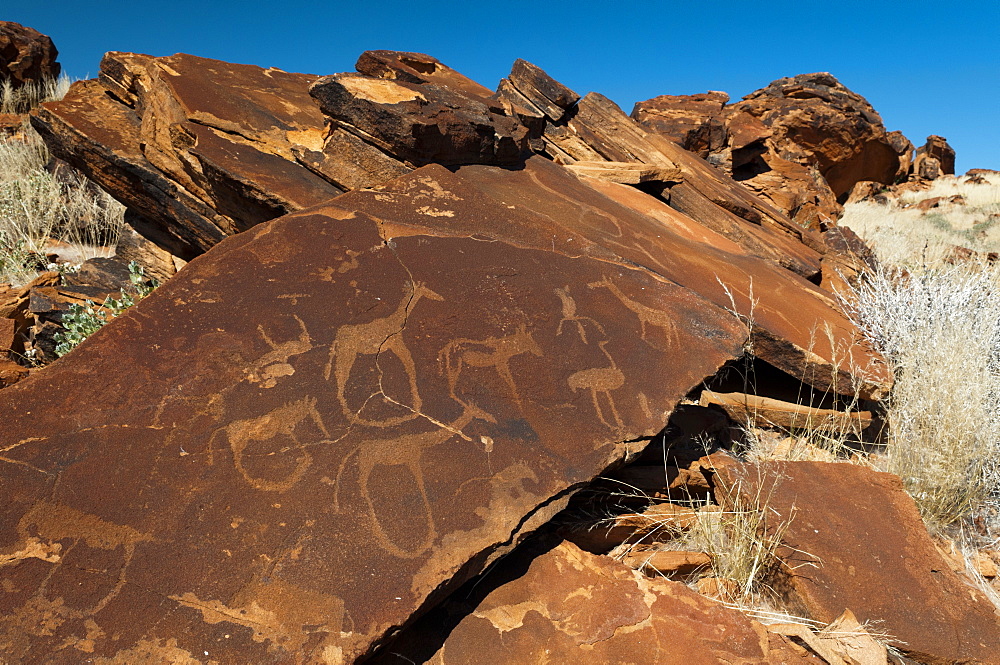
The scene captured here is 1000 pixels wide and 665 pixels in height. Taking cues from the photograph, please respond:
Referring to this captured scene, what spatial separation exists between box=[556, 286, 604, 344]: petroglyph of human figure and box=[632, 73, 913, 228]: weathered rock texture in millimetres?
6504

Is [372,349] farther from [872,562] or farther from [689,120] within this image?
[689,120]

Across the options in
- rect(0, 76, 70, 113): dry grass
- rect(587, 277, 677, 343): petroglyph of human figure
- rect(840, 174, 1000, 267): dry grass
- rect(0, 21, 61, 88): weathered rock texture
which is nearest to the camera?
rect(587, 277, 677, 343): petroglyph of human figure

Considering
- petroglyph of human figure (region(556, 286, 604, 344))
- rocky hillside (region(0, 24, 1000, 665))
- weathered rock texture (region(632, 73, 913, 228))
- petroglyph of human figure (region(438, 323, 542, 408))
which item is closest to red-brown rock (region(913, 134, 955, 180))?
weathered rock texture (region(632, 73, 913, 228))

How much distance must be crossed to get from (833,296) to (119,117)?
4259mm

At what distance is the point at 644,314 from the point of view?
2.42 m

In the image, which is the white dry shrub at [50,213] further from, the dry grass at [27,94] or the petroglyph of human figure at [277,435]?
the dry grass at [27,94]

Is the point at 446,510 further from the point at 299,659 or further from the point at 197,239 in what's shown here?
the point at 197,239

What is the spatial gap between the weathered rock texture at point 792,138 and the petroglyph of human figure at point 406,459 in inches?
284

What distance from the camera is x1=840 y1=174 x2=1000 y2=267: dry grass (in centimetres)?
802

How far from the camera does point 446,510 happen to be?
66.4 inches

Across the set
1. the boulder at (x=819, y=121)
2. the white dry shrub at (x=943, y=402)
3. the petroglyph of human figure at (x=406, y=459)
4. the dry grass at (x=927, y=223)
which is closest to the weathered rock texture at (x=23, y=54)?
the petroglyph of human figure at (x=406, y=459)

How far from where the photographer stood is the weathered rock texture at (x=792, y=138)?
8.81 meters

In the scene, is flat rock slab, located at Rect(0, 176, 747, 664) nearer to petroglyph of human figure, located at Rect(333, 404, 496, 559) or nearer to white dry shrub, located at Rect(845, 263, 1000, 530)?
petroglyph of human figure, located at Rect(333, 404, 496, 559)

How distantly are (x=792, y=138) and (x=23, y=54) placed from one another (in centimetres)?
1242
